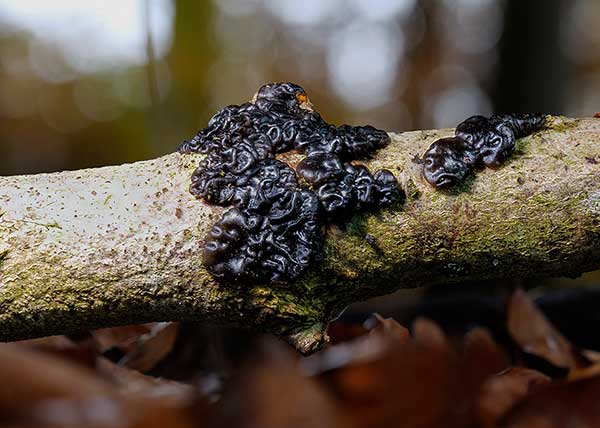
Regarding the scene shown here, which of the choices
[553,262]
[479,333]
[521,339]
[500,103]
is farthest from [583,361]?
[500,103]

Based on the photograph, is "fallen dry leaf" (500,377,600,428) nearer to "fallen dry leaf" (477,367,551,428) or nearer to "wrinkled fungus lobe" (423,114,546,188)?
"fallen dry leaf" (477,367,551,428)

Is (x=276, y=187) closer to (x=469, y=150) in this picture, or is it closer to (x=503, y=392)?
(x=469, y=150)

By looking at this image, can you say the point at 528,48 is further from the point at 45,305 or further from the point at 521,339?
the point at 45,305

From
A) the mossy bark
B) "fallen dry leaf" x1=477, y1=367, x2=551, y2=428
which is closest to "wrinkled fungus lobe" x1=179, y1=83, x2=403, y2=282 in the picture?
the mossy bark

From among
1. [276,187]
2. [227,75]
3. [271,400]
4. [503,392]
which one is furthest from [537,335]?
[227,75]

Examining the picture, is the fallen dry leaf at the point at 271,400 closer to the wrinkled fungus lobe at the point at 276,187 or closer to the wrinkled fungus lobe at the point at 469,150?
the wrinkled fungus lobe at the point at 276,187

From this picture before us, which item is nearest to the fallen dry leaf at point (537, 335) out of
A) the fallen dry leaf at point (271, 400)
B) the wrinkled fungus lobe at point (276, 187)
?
the wrinkled fungus lobe at point (276, 187)
